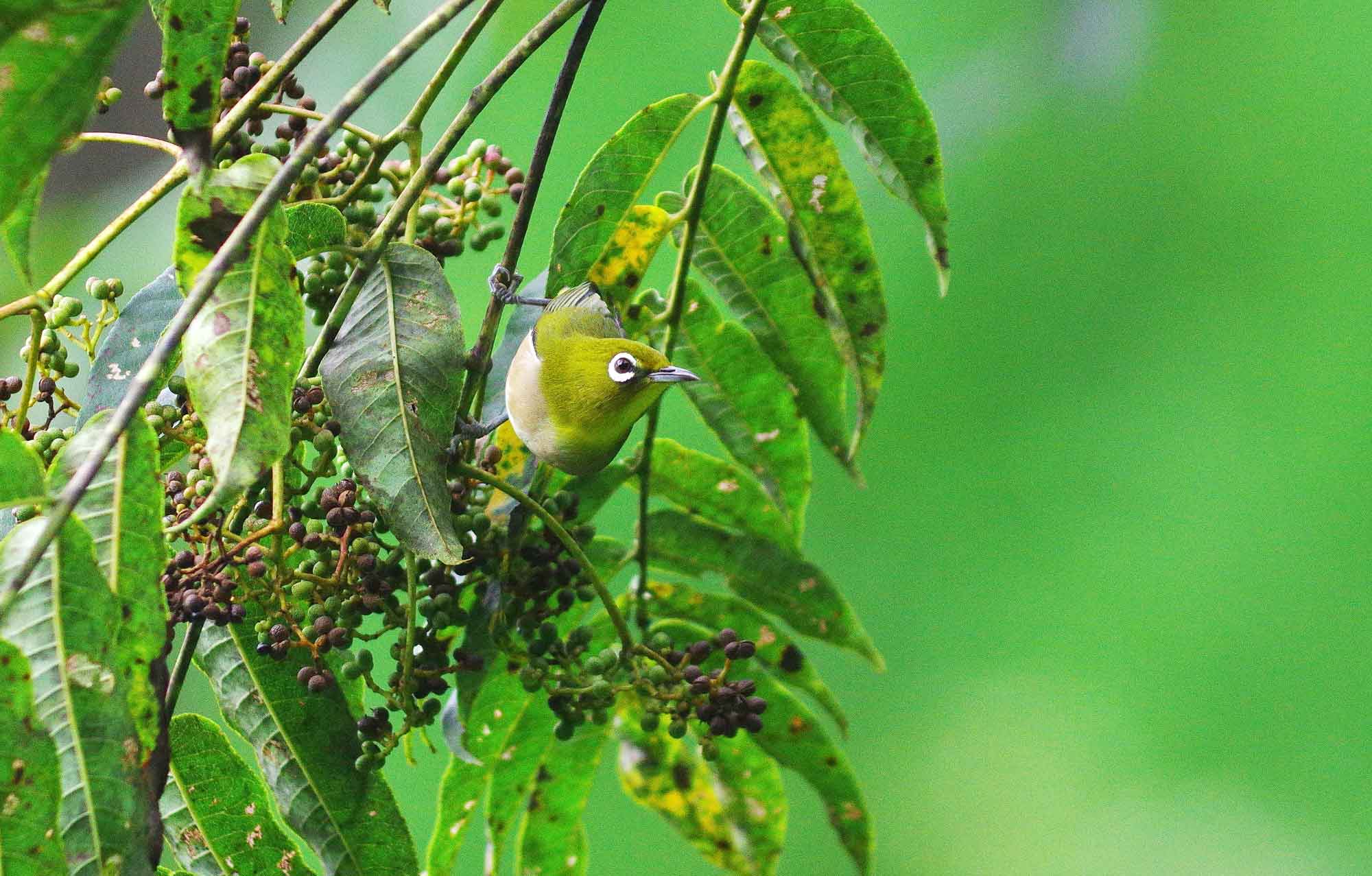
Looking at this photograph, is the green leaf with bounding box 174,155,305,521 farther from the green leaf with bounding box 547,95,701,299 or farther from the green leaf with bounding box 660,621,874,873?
the green leaf with bounding box 660,621,874,873

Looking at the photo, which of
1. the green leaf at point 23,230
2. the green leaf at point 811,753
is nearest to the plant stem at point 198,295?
the green leaf at point 23,230

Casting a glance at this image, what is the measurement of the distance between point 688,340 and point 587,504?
0.68ft

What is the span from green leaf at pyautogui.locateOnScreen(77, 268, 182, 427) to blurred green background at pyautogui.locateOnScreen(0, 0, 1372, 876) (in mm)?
2204

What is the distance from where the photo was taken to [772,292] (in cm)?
117

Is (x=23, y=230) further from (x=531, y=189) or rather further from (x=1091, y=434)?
(x=1091, y=434)

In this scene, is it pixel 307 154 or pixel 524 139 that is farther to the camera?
pixel 524 139

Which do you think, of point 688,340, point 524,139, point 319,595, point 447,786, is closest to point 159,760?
point 319,595

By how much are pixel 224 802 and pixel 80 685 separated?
37 cm

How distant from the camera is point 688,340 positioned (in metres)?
1.22

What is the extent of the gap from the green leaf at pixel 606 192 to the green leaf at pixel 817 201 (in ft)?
0.26

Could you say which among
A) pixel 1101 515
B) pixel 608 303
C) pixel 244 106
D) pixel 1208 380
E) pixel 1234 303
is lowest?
pixel 1101 515

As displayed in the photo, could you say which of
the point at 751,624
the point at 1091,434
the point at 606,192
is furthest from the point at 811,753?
Result: the point at 1091,434

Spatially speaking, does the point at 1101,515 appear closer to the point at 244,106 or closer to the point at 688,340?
the point at 688,340

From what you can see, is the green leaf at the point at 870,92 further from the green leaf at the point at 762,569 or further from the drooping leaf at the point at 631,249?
the green leaf at the point at 762,569
